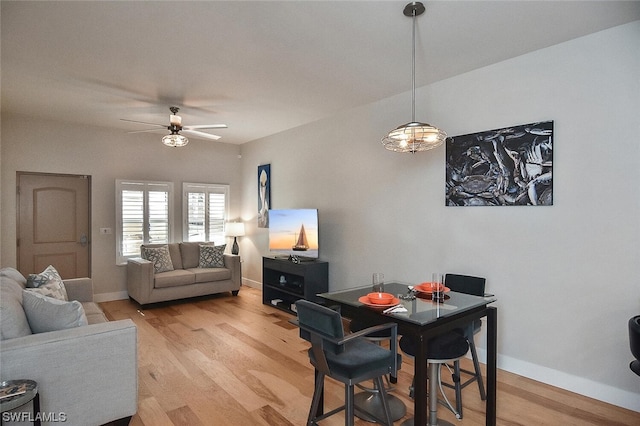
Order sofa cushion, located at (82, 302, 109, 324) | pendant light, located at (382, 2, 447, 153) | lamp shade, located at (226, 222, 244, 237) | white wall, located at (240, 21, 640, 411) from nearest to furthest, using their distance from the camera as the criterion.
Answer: pendant light, located at (382, 2, 447, 153)
white wall, located at (240, 21, 640, 411)
sofa cushion, located at (82, 302, 109, 324)
lamp shade, located at (226, 222, 244, 237)

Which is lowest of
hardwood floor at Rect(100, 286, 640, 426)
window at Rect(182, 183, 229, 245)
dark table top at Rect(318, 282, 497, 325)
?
hardwood floor at Rect(100, 286, 640, 426)

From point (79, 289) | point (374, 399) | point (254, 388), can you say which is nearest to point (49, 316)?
point (254, 388)

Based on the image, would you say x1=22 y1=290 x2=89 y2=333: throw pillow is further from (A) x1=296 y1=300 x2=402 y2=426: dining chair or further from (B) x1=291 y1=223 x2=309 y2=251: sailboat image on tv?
(B) x1=291 y1=223 x2=309 y2=251: sailboat image on tv

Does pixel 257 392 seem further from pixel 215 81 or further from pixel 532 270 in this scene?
pixel 215 81

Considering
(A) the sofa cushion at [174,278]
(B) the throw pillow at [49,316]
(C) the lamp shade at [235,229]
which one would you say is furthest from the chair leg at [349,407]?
(C) the lamp shade at [235,229]

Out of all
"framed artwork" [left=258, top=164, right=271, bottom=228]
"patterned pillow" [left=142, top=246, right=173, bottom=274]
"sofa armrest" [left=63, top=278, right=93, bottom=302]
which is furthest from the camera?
"framed artwork" [left=258, top=164, right=271, bottom=228]

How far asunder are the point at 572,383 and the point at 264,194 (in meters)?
5.00

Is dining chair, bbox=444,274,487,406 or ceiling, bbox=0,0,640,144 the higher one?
ceiling, bbox=0,0,640,144

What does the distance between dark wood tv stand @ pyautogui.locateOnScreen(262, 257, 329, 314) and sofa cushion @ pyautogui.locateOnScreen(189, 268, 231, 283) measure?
0.77m

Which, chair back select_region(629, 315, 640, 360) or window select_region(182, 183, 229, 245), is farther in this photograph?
window select_region(182, 183, 229, 245)

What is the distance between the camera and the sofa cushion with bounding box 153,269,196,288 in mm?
5180

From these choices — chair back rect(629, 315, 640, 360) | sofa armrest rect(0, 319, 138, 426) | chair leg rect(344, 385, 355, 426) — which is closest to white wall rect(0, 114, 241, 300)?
sofa armrest rect(0, 319, 138, 426)

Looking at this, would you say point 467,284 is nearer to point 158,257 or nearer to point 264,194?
point 264,194

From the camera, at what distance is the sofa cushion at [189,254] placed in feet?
19.6
